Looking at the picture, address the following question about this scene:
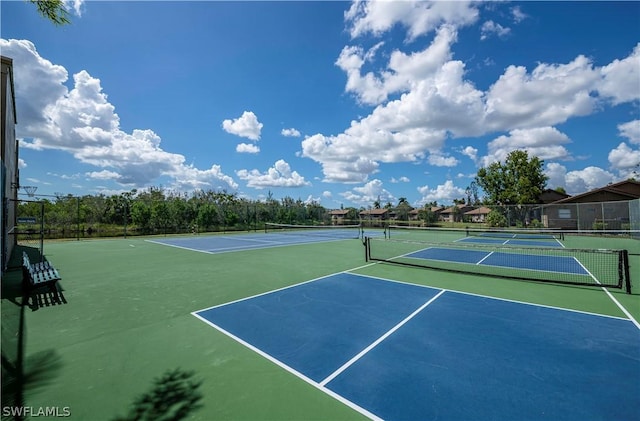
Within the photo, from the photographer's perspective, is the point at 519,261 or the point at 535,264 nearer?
the point at 535,264

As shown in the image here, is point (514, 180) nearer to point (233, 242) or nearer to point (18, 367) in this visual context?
point (233, 242)

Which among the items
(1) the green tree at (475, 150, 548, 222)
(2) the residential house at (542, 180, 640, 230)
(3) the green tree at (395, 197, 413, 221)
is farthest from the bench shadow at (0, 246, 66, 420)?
(3) the green tree at (395, 197, 413, 221)

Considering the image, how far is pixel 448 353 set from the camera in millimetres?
4742

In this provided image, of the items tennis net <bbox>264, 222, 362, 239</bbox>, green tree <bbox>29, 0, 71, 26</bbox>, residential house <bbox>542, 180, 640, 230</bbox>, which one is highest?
green tree <bbox>29, 0, 71, 26</bbox>

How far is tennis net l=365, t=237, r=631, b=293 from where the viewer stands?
9281mm

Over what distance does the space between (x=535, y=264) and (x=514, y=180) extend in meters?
30.9

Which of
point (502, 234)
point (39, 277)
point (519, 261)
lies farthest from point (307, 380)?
point (502, 234)

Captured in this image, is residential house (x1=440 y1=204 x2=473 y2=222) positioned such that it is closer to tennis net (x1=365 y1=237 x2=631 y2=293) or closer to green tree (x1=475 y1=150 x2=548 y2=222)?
green tree (x1=475 y1=150 x2=548 y2=222)

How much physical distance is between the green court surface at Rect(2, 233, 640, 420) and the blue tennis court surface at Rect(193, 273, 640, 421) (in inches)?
17.2

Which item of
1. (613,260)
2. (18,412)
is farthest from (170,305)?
(613,260)

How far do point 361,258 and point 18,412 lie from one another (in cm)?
1250

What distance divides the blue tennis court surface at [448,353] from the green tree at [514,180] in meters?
37.0

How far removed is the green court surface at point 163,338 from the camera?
3.54 metres

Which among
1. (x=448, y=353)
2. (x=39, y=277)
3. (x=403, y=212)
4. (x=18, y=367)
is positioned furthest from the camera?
(x=403, y=212)
